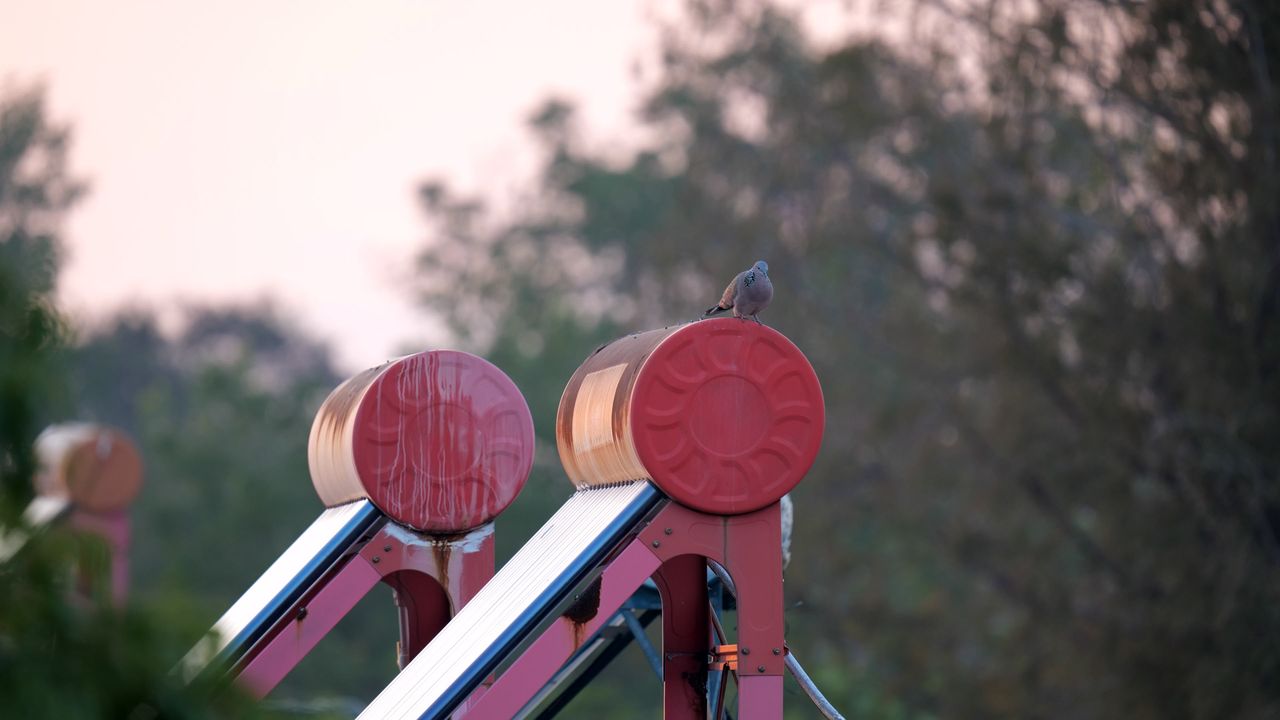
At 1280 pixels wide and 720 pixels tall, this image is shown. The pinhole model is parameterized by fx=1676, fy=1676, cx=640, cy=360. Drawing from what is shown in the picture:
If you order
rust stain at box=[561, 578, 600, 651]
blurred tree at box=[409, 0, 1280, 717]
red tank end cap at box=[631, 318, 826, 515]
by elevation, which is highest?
blurred tree at box=[409, 0, 1280, 717]

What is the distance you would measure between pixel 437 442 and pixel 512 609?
4.46 feet

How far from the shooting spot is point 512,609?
13.8ft

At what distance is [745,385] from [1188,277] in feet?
42.6

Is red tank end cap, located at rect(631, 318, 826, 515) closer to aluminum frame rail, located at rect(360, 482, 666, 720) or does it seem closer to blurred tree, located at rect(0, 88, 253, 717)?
aluminum frame rail, located at rect(360, 482, 666, 720)

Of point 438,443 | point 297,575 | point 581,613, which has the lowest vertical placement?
point 581,613

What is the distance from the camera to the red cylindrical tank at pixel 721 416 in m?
4.21

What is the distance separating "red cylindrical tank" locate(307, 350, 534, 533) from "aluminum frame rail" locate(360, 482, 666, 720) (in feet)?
2.27

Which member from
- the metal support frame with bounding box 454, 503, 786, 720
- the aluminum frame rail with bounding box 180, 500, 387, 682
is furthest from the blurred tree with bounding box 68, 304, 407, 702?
the metal support frame with bounding box 454, 503, 786, 720

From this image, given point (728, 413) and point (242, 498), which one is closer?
point (728, 413)

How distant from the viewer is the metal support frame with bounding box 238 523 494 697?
5.24m

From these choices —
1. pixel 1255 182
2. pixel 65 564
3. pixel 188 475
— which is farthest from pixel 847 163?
pixel 65 564

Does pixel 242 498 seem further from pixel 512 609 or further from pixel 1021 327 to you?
pixel 512 609

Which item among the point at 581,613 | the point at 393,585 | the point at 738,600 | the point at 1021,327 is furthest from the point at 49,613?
the point at 1021,327

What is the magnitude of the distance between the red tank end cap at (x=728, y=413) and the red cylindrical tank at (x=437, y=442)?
1301mm
